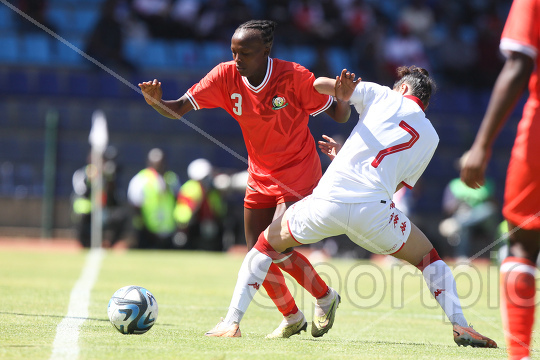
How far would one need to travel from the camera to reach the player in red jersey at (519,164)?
3.88 metres

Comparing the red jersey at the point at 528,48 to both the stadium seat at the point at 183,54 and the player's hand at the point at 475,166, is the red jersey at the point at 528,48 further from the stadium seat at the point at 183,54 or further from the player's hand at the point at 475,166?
the stadium seat at the point at 183,54

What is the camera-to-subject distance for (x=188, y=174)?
1841cm

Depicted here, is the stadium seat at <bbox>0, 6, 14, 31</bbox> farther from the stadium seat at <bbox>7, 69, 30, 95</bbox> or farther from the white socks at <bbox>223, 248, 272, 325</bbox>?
the white socks at <bbox>223, 248, 272, 325</bbox>

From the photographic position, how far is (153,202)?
17172mm

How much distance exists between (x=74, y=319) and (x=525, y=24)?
421 cm

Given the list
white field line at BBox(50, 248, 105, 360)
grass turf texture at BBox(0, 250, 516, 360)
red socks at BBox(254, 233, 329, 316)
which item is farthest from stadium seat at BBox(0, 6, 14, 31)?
red socks at BBox(254, 233, 329, 316)

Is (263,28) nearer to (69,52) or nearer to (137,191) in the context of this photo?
(137,191)

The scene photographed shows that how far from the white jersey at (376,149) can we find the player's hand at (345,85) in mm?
54

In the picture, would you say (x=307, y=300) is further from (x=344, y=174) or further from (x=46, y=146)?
(x=46, y=146)

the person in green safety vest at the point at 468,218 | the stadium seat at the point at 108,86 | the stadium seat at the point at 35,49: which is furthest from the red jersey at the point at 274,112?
the stadium seat at the point at 35,49

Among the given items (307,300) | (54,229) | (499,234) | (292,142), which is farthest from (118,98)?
(292,142)

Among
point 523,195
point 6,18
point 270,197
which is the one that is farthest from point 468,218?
point 523,195

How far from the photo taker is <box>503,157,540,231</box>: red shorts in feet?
13.1

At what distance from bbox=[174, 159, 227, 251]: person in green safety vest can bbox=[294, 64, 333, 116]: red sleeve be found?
1152 cm
